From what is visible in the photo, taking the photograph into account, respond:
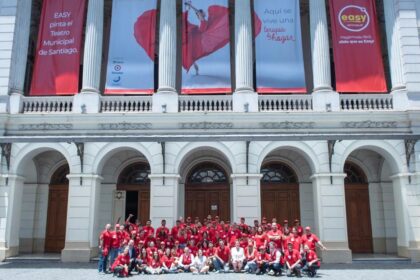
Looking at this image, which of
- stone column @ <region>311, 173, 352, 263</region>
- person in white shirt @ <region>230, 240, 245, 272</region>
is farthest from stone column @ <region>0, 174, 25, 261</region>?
stone column @ <region>311, 173, 352, 263</region>

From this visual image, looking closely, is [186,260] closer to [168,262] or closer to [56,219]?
[168,262]

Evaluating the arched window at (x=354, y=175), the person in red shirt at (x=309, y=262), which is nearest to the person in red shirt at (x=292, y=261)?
the person in red shirt at (x=309, y=262)

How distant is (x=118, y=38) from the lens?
840 inches

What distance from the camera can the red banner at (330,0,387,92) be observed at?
67.1 ft

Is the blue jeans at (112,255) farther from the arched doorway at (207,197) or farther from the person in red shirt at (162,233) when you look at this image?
Result: the arched doorway at (207,197)

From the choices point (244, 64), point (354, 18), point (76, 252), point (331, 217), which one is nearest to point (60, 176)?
point (76, 252)

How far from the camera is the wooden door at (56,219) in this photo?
22203mm

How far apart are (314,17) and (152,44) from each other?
8207 mm

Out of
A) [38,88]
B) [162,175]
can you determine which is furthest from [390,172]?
[38,88]

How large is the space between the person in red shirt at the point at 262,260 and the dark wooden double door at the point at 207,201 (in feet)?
22.7

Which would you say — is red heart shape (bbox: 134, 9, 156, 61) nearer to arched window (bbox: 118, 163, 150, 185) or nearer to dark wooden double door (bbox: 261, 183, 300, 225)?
arched window (bbox: 118, 163, 150, 185)

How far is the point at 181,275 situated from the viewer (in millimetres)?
15117

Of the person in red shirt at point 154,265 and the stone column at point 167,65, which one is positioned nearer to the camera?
the person in red shirt at point 154,265

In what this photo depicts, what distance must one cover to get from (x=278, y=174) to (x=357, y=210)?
4550mm
